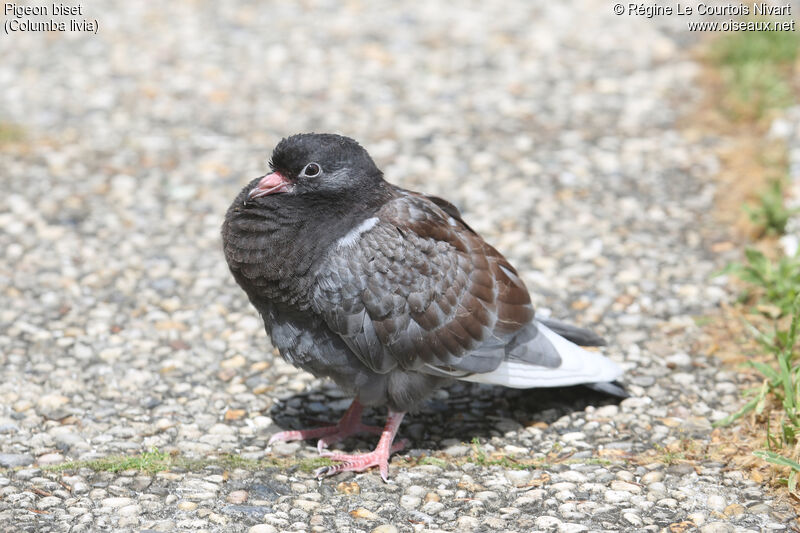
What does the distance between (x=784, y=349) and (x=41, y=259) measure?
4.79 meters

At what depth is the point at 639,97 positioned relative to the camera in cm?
884

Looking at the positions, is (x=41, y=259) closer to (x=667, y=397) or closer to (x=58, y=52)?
(x=58, y=52)

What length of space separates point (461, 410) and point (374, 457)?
76 cm

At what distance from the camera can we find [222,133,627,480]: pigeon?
4547mm

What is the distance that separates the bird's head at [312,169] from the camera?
4.55m

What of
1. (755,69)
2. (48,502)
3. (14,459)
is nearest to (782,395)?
(48,502)

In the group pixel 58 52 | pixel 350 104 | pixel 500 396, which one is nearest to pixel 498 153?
pixel 350 104

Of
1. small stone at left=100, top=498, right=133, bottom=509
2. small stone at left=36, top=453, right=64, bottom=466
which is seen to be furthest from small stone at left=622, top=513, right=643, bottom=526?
small stone at left=36, top=453, right=64, bottom=466

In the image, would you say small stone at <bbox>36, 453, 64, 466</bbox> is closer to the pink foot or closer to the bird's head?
the pink foot

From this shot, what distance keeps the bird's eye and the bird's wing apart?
0.33 m

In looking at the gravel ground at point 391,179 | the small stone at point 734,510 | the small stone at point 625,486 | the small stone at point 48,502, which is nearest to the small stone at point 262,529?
the gravel ground at point 391,179

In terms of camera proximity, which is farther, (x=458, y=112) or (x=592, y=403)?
(x=458, y=112)

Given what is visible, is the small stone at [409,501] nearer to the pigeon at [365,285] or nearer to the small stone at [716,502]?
the pigeon at [365,285]

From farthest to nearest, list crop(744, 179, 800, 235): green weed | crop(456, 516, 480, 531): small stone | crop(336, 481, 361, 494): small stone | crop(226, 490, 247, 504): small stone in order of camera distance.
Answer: crop(744, 179, 800, 235): green weed, crop(336, 481, 361, 494): small stone, crop(226, 490, 247, 504): small stone, crop(456, 516, 480, 531): small stone
